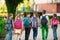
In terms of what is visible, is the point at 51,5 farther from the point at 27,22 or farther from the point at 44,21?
the point at 27,22

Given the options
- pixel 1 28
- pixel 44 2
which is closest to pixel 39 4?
pixel 44 2

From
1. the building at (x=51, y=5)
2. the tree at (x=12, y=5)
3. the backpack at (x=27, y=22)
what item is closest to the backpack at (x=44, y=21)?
the backpack at (x=27, y=22)

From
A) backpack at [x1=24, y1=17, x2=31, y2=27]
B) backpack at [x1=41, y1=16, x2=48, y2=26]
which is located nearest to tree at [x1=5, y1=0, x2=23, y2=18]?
backpack at [x1=41, y1=16, x2=48, y2=26]

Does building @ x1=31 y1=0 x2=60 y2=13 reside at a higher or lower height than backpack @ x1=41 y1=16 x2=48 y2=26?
lower

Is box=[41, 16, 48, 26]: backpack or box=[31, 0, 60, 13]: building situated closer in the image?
box=[41, 16, 48, 26]: backpack

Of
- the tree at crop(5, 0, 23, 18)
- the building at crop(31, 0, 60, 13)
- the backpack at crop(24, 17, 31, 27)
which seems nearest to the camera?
the backpack at crop(24, 17, 31, 27)

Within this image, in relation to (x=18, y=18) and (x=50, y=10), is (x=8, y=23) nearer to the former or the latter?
(x=18, y=18)

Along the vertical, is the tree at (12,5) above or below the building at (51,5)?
above

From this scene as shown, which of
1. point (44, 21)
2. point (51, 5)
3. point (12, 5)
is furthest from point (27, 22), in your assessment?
point (51, 5)

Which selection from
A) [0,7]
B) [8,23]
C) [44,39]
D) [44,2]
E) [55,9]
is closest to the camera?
[8,23]

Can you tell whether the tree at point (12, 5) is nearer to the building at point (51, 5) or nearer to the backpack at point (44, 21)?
the backpack at point (44, 21)

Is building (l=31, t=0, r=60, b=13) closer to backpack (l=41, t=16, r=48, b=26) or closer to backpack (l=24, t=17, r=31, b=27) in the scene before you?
backpack (l=41, t=16, r=48, b=26)

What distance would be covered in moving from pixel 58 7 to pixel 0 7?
14389 millimetres

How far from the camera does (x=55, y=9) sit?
162ft
